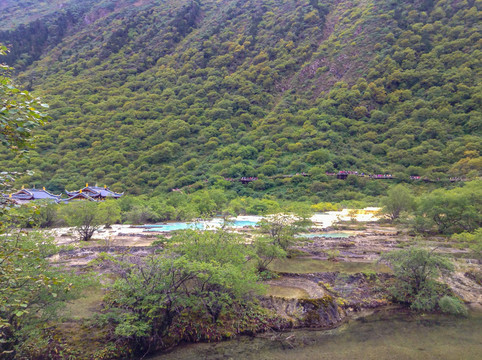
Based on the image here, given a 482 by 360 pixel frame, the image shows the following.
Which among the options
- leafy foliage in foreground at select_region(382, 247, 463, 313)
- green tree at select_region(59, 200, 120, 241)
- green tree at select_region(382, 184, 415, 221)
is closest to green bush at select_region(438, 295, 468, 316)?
leafy foliage in foreground at select_region(382, 247, 463, 313)

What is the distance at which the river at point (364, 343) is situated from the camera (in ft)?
32.0

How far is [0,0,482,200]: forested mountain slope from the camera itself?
56.0 m

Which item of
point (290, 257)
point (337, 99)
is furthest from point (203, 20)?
point (290, 257)

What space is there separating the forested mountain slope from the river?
37.0 m

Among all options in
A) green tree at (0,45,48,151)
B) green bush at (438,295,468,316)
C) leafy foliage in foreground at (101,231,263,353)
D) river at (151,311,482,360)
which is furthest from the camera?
green bush at (438,295,468,316)

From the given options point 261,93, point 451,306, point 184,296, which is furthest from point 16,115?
point 261,93

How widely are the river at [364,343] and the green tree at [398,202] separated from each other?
20.1 metres

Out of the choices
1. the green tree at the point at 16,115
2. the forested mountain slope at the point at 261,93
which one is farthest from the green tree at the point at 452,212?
the green tree at the point at 16,115

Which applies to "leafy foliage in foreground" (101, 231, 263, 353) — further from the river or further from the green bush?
the green bush

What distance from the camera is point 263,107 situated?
82500 millimetres

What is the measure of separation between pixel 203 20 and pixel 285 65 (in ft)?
163

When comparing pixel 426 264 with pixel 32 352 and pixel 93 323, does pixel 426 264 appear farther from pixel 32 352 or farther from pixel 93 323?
pixel 32 352

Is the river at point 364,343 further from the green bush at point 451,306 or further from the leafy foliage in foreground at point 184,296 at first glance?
the leafy foliage in foreground at point 184,296

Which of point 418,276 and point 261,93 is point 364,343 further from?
point 261,93
